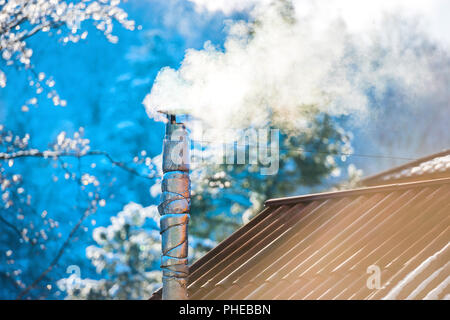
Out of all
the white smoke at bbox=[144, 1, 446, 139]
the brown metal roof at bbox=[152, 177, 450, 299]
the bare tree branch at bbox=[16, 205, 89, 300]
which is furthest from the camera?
the white smoke at bbox=[144, 1, 446, 139]

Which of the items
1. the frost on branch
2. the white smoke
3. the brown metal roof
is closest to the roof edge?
the brown metal roof

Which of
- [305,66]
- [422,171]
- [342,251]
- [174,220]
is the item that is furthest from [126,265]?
[342,251]

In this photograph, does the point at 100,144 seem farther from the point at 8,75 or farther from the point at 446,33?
the point at 446,33

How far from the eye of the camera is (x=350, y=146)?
18047mm

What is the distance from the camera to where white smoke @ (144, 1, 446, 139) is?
59.3 feet

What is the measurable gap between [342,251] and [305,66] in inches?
648

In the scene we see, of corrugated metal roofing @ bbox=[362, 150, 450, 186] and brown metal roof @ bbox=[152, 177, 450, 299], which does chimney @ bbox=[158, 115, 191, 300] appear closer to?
brown metal roof @ bbox=[152, 177, 450, 299]

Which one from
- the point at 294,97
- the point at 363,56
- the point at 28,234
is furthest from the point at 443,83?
the point at 28,234

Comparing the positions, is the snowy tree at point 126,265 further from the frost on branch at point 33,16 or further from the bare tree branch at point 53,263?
the frost on branch at point 33,16

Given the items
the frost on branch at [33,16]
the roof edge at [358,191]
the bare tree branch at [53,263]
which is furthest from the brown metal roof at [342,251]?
the bare tree branch at [53,263]

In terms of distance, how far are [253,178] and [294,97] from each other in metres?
3.94

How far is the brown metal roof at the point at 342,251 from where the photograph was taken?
349cm

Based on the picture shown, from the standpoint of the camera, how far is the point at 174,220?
438cm

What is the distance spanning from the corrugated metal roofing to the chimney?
520 centimetres
